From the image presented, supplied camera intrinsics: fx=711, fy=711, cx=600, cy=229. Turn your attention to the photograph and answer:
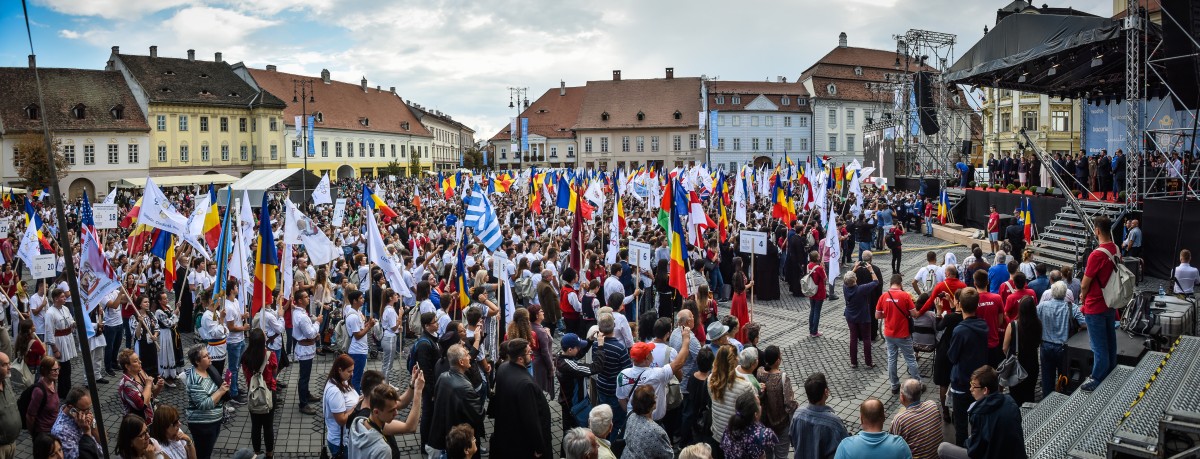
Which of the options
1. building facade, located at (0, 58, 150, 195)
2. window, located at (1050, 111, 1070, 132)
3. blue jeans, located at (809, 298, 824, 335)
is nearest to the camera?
blue jeans, located at (809, 298, 824, 335)

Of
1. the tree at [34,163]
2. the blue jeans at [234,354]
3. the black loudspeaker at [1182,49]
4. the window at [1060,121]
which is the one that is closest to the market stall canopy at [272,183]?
the tree at [34,163]

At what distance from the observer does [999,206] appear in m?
25.2

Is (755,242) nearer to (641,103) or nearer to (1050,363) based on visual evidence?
(1050,363)

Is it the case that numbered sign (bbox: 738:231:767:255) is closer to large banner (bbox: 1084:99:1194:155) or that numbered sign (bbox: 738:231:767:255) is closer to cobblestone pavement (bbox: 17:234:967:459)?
cobblestone pavement (bbox: 17:234:967:459)

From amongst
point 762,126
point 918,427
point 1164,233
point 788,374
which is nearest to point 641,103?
point 762,126

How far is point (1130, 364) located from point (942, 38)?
29802 mm

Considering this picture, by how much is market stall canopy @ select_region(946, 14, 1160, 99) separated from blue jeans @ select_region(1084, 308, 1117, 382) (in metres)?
11.6

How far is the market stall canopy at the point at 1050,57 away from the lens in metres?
17.4

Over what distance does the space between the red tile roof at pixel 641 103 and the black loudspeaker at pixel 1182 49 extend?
198 feet

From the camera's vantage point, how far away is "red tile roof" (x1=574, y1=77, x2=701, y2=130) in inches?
3054

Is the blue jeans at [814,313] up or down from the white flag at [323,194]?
down

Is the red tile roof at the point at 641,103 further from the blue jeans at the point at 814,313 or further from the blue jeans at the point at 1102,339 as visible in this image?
the blue jeans at the point at 1102,339

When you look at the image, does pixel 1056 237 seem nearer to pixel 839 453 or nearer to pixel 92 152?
pixel 839 453

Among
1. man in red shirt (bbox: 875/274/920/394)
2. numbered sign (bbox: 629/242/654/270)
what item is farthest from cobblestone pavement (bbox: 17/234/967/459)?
numbered sign (bbox: 629/242/654/270)
